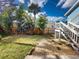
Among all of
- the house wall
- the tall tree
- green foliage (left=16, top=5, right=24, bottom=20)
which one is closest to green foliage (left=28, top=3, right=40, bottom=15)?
the tall tree

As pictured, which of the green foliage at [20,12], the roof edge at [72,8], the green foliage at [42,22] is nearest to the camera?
the roof edge at [72,8]

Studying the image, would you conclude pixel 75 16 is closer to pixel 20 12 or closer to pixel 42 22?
pixel 42 22

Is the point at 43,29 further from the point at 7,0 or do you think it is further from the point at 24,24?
the point at 7,0

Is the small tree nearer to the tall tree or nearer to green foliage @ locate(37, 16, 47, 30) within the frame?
green foliage @ locate(37, 16, 47, 30)

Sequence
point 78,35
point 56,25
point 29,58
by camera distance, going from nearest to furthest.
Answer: point 29,58, point 78,35, point 56,25

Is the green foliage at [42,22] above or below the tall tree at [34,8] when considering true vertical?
below

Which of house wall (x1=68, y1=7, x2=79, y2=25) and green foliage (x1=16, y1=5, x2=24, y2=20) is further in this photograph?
green foliage (x1=16, y1=5, x2=24, y2=20)

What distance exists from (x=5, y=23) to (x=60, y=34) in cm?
284

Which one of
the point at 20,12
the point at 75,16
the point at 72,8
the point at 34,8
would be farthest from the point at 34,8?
the point at 75,16

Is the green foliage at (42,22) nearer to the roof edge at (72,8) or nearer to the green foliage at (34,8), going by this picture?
the green foliage at (34,8)

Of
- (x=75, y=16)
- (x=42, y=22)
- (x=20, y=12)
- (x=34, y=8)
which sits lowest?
(x=42, y=22)

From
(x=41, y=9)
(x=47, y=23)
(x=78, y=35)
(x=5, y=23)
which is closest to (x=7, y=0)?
(x=5, y=23)

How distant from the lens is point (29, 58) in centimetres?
407

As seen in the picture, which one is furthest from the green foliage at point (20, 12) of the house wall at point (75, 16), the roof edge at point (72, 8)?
the house wall at point (75, 16)
